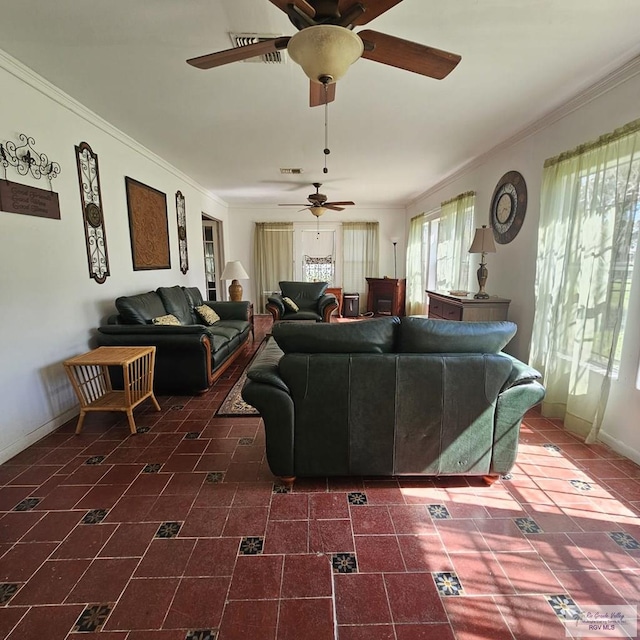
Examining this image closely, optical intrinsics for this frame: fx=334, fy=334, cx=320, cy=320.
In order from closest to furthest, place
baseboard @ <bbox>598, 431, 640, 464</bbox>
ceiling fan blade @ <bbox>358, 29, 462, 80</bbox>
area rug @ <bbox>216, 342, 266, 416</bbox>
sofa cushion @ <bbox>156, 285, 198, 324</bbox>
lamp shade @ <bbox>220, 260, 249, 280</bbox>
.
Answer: ceiling fan blade @ <bbox>358, 29, 462, 80</bbox> → baseboard @ <bbox>598, 431, 640, 464</bbox> → area rug @ <bbox>216, 342, 266, 416</bbox> → sofa cushion @ <bbox>156, 285, 198, 324</bbox> → lamp shade @ <bbox>220, 260, 249, 280</bbox>

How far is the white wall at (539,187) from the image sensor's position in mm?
2219

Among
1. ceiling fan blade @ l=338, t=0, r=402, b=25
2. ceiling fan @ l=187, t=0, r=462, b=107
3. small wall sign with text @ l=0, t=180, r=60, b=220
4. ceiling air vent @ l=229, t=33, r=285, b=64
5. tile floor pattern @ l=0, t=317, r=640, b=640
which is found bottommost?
tile floor pattern @ l=0, t=317, r=640, b=640

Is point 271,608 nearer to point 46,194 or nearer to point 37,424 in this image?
point 37,424

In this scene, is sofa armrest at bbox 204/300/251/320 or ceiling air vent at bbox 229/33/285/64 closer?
ceiling air vent at bbox 229/33/285/64

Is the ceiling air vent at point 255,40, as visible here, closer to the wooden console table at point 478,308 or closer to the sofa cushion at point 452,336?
the sofa cushion at point 452,336

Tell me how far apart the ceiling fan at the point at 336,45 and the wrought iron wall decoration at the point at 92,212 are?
200cm

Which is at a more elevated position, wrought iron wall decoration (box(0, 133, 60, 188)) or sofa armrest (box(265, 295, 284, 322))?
wrought iron wall decoration (box(0, 133, 60, 188))

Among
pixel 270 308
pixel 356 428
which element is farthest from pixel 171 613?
pixel 270 308

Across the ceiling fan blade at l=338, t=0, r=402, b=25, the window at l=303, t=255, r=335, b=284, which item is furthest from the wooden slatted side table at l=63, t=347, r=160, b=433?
the window at l=303, t=255, r=335, b=284

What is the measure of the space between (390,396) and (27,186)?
2861 millimetres

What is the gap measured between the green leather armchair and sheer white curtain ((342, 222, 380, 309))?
1.75 metres

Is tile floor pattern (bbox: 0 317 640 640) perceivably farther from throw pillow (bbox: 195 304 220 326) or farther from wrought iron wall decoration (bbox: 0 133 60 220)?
throw pillow (bbox: 195 304 220 326)

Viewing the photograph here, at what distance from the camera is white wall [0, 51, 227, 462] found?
88.4 inches

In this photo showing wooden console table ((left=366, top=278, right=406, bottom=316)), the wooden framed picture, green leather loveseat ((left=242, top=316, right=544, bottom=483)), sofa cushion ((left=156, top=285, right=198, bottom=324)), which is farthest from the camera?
wooden console table ((left=366, top=278, right=406, bottom=316))
